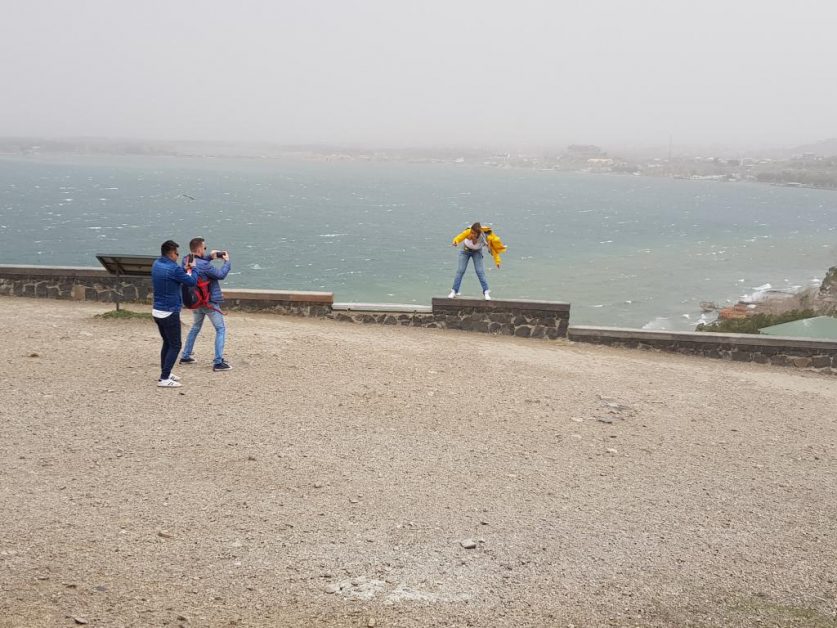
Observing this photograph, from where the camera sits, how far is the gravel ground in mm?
5352

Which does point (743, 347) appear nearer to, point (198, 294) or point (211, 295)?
point (211, 295)

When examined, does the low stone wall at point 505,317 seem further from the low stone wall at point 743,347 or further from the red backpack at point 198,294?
the red backpack at point 198,294

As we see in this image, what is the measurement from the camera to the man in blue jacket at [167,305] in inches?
359

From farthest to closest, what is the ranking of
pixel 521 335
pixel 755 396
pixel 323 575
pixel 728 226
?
pixel 728 226 < pixel 521 335 < pixel 755 396 < pixel 323 575

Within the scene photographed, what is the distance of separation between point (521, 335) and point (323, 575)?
9677 mm

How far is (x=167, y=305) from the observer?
9.16m

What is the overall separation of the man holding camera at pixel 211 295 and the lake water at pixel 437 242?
3552 cm

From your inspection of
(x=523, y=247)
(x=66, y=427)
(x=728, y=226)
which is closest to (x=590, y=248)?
(x=523, y=247)

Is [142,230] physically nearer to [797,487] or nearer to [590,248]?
[590,248]

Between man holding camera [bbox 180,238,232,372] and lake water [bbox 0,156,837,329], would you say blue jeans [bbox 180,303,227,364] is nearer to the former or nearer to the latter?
man holding camera [bbox 180,238,232,372]

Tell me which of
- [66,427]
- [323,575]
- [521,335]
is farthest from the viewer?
[521,335]

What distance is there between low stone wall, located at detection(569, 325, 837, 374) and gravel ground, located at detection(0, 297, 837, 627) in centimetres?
306

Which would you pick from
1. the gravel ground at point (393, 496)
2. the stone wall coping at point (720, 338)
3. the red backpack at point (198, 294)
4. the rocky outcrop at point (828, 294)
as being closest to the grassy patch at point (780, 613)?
the gravel ground at point (393, 496)

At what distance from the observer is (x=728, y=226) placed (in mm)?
108750
